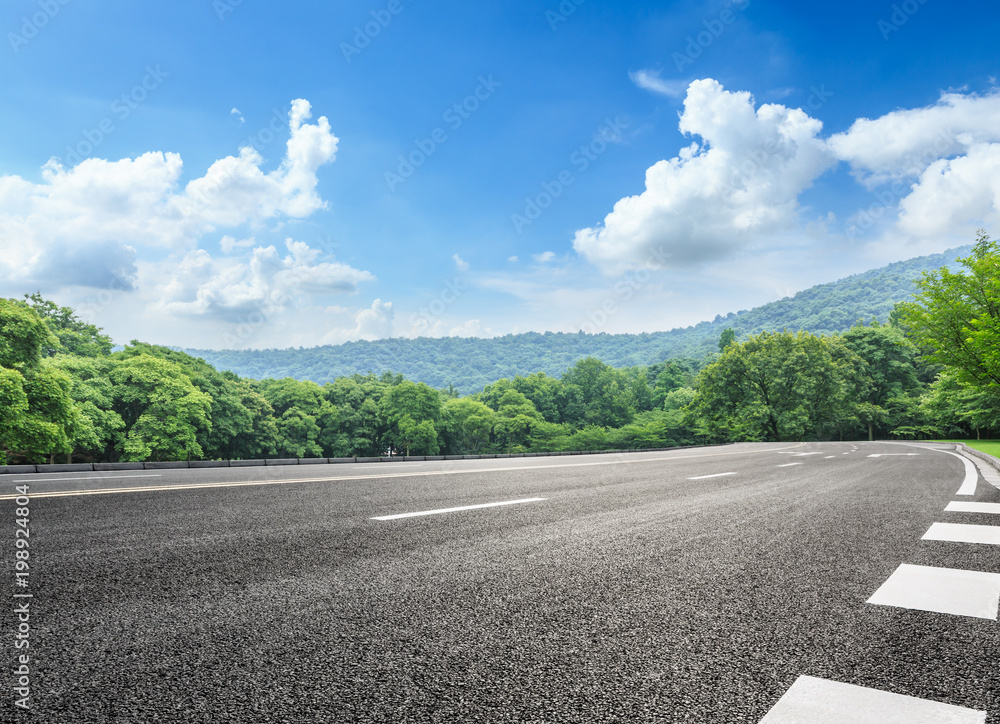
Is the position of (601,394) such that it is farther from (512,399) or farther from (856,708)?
(856,708)

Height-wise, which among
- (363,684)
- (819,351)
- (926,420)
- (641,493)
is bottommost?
(926,420)

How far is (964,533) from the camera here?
182 inches

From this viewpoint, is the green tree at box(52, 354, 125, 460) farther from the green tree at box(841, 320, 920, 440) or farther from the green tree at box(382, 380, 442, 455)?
the green tree at box(841, 320, 920, 440)

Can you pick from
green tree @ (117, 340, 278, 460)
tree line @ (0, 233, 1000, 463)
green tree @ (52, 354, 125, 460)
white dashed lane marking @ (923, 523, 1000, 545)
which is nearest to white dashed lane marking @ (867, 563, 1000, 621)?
white dashed lane marking @ (923, 523, 1000, 545)

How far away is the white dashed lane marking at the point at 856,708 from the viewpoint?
62.7 inches

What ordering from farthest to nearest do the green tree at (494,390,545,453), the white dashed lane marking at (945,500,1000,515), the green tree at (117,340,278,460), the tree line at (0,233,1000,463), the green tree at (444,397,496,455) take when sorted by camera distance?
the green tree at (494,390,545,453) < the green tree at (444,397,496,455) < the green tree at (117,340,278,460) < the tree line at (0,233,1000,463) < the white dashed lane marking at (945,500,1000,515)

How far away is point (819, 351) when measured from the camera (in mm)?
58594

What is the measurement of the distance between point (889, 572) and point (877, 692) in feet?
6.46

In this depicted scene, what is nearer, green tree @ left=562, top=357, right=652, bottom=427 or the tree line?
the tree line

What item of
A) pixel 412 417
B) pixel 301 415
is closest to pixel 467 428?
pixel 412 417

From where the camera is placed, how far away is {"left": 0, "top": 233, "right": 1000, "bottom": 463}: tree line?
24830mm

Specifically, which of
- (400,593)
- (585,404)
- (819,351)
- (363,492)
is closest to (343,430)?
(585,404)

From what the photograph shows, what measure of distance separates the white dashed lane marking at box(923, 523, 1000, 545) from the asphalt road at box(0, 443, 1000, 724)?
256 mm

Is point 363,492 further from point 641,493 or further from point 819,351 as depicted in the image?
point 819,351
